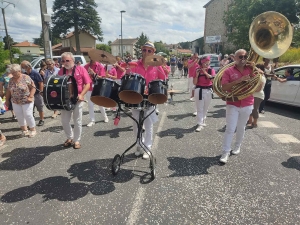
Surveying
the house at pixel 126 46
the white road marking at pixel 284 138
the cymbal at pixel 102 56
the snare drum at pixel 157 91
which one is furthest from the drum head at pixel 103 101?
the house at pixel 126 46

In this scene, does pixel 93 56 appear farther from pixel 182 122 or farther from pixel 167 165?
pixel 182 122

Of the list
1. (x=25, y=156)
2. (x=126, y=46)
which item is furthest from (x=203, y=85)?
(x=126, y=46)

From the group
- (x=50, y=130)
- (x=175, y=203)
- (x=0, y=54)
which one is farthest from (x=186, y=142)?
(x=0, y=54)

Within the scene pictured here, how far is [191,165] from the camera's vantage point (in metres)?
3.88

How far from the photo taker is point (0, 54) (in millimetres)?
13945

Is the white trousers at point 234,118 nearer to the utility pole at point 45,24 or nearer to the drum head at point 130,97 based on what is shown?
the drum head at point 130,97

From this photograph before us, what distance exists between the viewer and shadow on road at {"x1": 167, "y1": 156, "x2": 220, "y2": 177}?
3.64 metres

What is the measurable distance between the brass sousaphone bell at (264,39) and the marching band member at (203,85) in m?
1.75

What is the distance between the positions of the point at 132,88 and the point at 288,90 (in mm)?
6650

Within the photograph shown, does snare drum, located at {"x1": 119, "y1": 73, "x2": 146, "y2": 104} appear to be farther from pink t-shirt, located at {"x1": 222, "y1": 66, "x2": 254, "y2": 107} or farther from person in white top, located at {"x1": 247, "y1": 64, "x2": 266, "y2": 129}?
person in white top, located at {"x1": 247, "y1": 64, "x2": 266, "y2": 129}

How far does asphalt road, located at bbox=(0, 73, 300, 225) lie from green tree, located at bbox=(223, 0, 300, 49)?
2047cm

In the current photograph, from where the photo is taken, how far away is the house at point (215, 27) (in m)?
44.8

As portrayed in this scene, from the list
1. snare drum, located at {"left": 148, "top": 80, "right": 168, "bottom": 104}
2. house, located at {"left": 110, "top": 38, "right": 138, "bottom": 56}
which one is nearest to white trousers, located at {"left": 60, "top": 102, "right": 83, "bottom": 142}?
snare drum, located at {"left": 148, "top": 80, "right": 168, "bottom": 104}

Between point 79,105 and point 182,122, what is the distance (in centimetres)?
321
